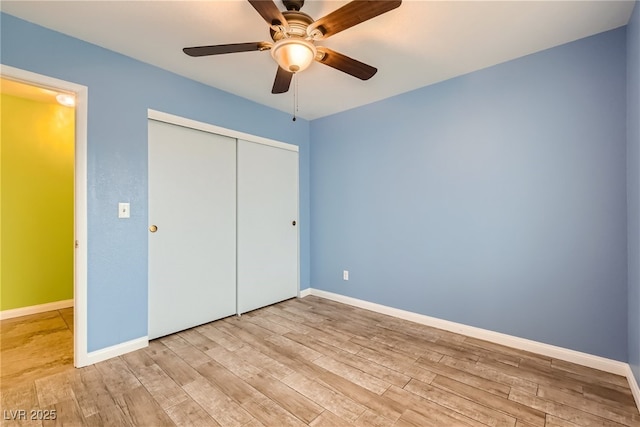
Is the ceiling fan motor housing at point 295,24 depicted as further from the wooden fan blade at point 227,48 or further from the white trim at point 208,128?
the white trim at point 208,128

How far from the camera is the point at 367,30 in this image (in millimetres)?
1899

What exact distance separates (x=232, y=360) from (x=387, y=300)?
173 centimetres

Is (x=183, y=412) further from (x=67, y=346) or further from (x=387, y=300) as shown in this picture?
(x=387, y=300)

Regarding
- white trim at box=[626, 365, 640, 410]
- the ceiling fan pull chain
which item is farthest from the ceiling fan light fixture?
white trim at box=[626, 365, 640, 410]

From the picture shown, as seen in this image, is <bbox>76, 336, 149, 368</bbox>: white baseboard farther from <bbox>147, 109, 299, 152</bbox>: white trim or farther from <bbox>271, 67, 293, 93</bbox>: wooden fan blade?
<bbox>271, 67, 293, 93</bbox>: wooden fan blade

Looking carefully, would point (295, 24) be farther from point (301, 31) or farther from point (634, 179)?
point (634, 179)

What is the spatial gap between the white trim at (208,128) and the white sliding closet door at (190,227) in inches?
2.0

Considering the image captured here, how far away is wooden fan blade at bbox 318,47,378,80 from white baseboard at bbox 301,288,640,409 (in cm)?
234

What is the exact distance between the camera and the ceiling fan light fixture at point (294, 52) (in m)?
1.56

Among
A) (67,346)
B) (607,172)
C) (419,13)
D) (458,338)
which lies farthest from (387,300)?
(67,346)

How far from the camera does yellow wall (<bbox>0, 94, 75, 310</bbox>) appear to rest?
2.97 m

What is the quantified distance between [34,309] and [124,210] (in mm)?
2143

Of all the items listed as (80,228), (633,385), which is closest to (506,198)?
(633,385)

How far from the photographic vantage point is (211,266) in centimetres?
283
